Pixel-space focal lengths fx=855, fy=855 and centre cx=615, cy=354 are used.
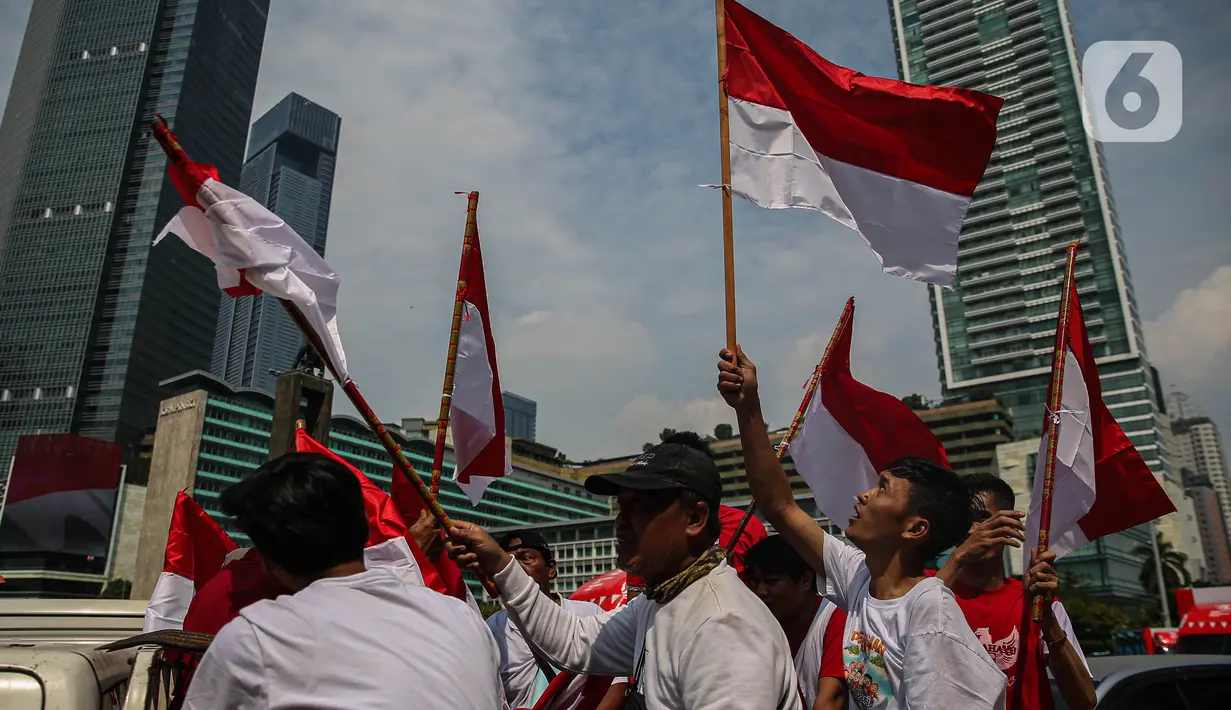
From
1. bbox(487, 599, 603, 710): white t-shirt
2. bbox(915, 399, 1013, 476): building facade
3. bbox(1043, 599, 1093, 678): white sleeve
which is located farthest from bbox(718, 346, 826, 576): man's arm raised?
bbox(915, 399, 1013, 476): building facade

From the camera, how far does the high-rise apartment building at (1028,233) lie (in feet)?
372

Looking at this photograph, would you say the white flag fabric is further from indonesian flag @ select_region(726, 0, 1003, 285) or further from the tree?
the tree

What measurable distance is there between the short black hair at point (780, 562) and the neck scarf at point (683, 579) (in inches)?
47.5

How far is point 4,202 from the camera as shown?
127 m

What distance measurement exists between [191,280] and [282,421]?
131 m

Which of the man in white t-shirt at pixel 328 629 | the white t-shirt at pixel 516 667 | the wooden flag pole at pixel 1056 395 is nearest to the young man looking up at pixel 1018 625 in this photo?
the wooden flag pole at pixel 1056 395

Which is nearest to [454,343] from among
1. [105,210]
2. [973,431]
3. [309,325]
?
[309,325]

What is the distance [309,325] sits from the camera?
3324 mm

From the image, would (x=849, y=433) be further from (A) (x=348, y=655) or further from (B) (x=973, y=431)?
(B) (x=973, y=431)

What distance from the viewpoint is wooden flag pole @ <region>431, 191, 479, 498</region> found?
3.52 m

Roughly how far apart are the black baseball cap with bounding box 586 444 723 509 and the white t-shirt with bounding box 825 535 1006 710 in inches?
27.0

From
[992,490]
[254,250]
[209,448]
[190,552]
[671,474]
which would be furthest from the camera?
[209,448]

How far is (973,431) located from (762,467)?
103 m

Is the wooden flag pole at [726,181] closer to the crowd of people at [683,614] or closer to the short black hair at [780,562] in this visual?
the crowd of people at [683,614]
